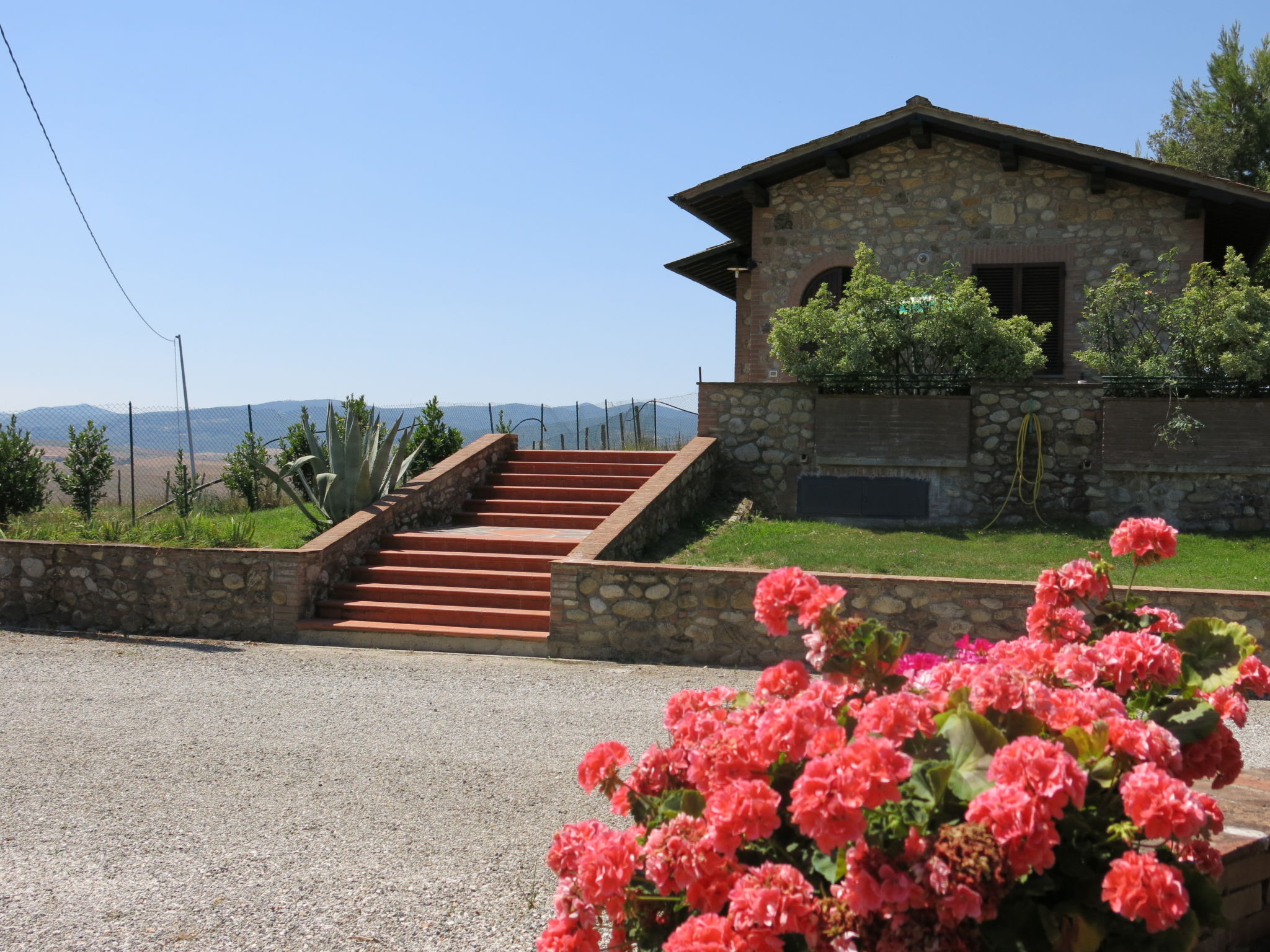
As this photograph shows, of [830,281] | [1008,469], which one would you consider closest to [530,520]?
[1008,469]

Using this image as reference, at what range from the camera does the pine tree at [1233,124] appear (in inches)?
1173

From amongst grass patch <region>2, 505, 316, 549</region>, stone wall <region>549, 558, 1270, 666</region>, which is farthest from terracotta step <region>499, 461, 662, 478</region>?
stone wall <region>549, 558, 1270, 666</region>

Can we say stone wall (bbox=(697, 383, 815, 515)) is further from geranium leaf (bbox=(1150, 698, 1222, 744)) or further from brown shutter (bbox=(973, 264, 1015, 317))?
geranium leaf (bbox=(1150, 698, 1222, 744))

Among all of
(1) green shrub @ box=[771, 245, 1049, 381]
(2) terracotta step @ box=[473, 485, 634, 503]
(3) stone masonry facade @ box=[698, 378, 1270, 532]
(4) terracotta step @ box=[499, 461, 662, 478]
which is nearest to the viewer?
(3) stone masonry facade @ box=[698, 378, 1270, 532]

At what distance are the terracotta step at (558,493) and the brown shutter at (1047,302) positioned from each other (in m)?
6.89

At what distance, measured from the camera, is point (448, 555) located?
11641 mm

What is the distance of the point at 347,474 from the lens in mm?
13055

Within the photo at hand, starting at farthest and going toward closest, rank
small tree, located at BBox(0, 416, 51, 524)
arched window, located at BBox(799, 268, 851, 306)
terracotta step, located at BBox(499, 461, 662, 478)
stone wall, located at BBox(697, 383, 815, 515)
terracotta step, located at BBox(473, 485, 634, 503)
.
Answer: arched window, located at BBox(799, 268, 851, 306) → small tree, located at BBox(0, 416, 51, 524) → terracotta step, located at BBox(499, 461, 662, 478) → stone wall, located at BBox(697, 383, 815, 515) → terracotta step, located at BBox(473, 485, 634, 503)

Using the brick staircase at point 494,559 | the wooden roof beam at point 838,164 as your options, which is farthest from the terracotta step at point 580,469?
the wooden roof beam at point 838,164

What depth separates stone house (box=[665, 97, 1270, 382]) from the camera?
1530cm

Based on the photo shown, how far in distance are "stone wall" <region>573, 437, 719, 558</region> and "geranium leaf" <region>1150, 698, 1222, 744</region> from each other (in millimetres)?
7246

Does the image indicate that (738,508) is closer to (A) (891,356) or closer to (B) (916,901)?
(A) (891,356)

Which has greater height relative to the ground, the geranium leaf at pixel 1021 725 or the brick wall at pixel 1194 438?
the brick wall at pixel 1194 438

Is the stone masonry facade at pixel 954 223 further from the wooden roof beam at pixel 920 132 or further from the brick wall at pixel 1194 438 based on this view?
the brick wall at pixel 1194 438
